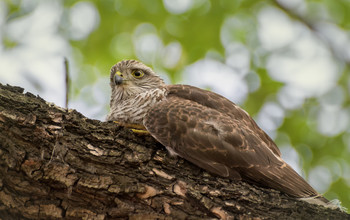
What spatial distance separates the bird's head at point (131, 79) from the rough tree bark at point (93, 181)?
7.15ft

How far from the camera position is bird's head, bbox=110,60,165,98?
542 centimetres

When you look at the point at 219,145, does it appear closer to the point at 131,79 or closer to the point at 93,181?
the point at 93,181

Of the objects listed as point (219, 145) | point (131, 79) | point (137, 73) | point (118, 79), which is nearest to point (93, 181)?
point (219, 145)

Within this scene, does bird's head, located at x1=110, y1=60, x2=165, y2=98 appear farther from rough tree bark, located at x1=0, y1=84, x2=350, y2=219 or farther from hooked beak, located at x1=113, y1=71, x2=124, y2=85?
rough tree bark, located at x1=0, y1=84, x2=350, y2=219

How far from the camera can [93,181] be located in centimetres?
288

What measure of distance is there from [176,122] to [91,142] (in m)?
0.92

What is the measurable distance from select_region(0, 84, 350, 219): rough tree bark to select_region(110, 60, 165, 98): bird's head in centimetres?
218

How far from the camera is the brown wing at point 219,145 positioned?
11.3 feet

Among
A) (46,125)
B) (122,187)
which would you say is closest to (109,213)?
(122,187)

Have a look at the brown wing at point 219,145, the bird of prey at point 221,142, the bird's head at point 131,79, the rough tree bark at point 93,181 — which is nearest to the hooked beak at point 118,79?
the bird's head at point 131,79

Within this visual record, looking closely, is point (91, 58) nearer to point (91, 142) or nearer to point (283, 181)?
point (91, 142)

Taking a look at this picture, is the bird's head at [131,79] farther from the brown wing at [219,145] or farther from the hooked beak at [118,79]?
the brown wing at [219,145]

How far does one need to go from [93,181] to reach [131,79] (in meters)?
2.83

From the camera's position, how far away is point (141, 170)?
10.2ft
